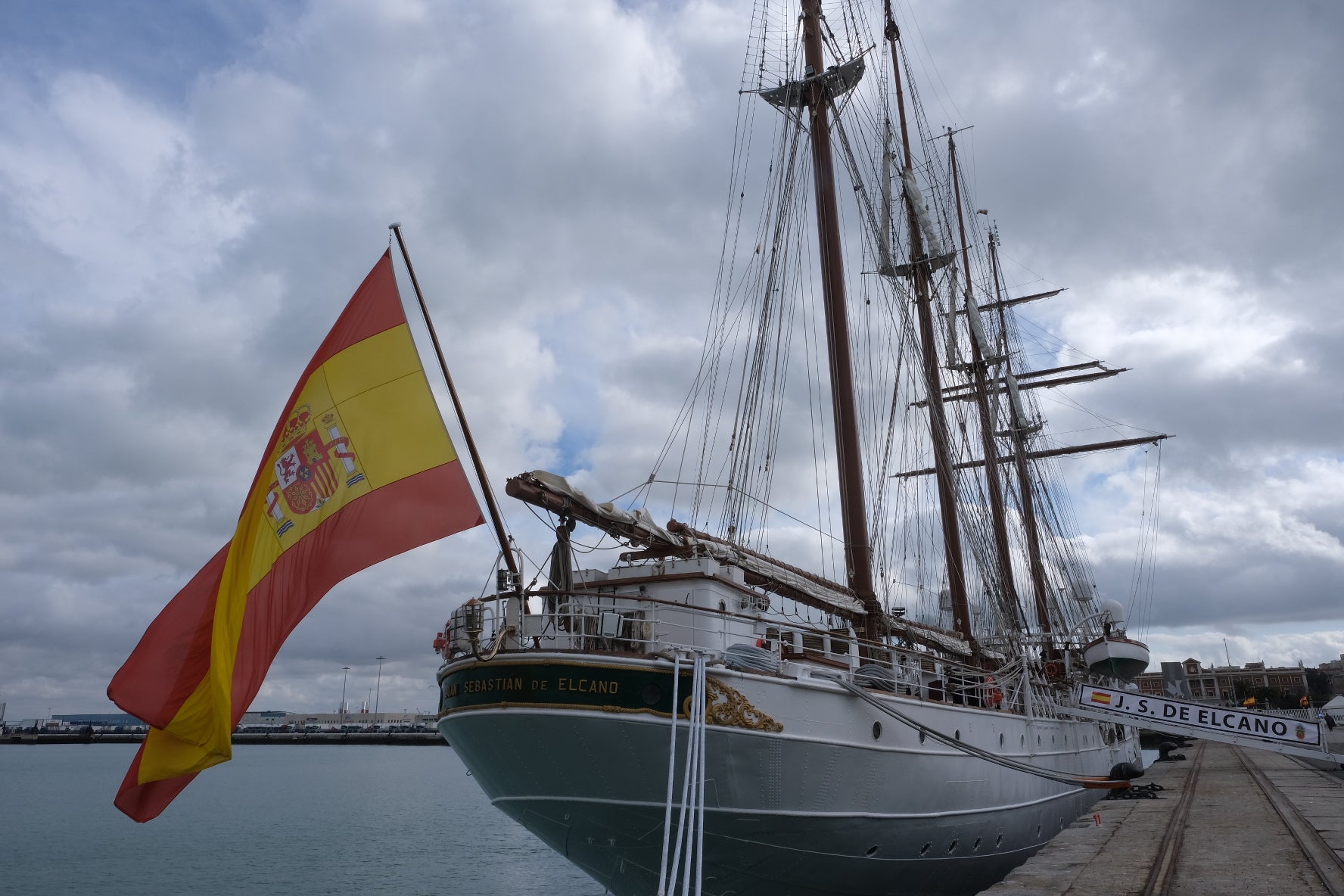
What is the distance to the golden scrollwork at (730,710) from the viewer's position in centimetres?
1203

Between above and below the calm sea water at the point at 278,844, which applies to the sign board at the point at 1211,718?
above

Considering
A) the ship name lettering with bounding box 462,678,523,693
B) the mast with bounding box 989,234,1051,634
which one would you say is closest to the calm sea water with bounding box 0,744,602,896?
the ship name lettering with bounding box 462,678,523,693

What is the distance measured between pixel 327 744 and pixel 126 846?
141 meters

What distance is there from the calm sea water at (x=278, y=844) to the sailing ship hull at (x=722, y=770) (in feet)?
48.0

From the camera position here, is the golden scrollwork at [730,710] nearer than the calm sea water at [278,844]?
Yes

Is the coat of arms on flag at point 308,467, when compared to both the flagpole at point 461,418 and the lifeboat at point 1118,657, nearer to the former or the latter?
the flagpole at point 461,418

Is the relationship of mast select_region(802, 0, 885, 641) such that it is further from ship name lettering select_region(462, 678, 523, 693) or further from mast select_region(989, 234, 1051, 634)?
mast select_region(989, 234, 1051, 634)

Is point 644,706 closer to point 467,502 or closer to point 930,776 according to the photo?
point 467,502

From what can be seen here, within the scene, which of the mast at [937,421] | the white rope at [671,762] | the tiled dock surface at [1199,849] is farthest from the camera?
the mast at [937,421]

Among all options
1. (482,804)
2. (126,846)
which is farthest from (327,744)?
(126,846)

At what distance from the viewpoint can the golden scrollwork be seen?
39.5 ft

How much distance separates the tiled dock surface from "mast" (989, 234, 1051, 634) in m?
19.6

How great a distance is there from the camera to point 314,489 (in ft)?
33.9

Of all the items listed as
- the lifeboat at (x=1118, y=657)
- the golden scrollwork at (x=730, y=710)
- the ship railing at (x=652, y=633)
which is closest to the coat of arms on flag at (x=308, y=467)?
the ship railing at (x=652, y=633)
